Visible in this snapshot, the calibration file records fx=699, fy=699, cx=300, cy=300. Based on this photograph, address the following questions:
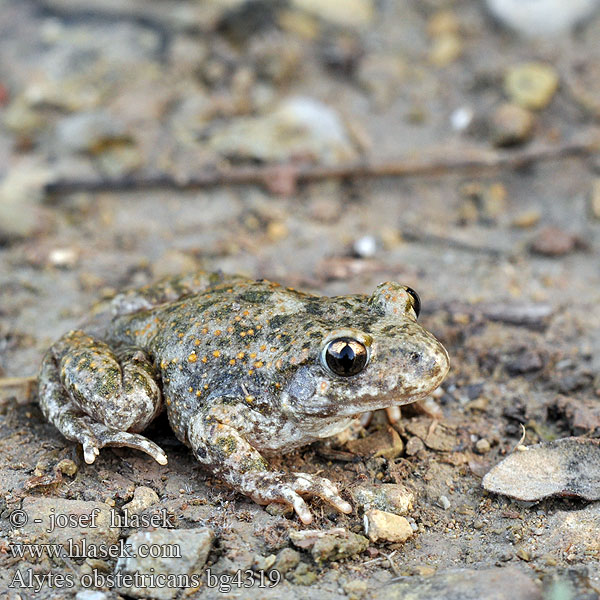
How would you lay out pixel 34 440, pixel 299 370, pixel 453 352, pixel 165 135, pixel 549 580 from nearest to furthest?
pixel 549 580, pixel 299 370, pixel 34 440, pixel 453 352, pixel 165 135

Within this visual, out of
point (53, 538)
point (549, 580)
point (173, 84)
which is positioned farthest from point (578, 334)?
point (173, 84)

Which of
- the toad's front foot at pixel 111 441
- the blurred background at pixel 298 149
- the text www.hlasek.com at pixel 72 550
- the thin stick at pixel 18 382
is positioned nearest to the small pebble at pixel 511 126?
the blurred background at pixel 298 149

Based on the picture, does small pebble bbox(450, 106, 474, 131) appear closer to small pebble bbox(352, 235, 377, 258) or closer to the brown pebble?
the brown pebble

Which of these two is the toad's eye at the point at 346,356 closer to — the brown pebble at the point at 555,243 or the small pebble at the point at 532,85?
the brown pebble at the point at 555,243

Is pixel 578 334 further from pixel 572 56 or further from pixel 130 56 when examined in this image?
pixel 130 56

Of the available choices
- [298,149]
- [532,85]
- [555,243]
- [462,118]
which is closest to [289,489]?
[555,243]

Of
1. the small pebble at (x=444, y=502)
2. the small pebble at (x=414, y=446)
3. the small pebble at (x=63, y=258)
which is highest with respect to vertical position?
the small pebble at (x=414, y=446)

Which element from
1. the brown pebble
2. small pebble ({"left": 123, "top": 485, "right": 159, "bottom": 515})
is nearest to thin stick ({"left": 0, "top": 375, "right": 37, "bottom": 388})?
small pebble ({"left": 123, "top": 485, "right": 159, "bottom": 515})
